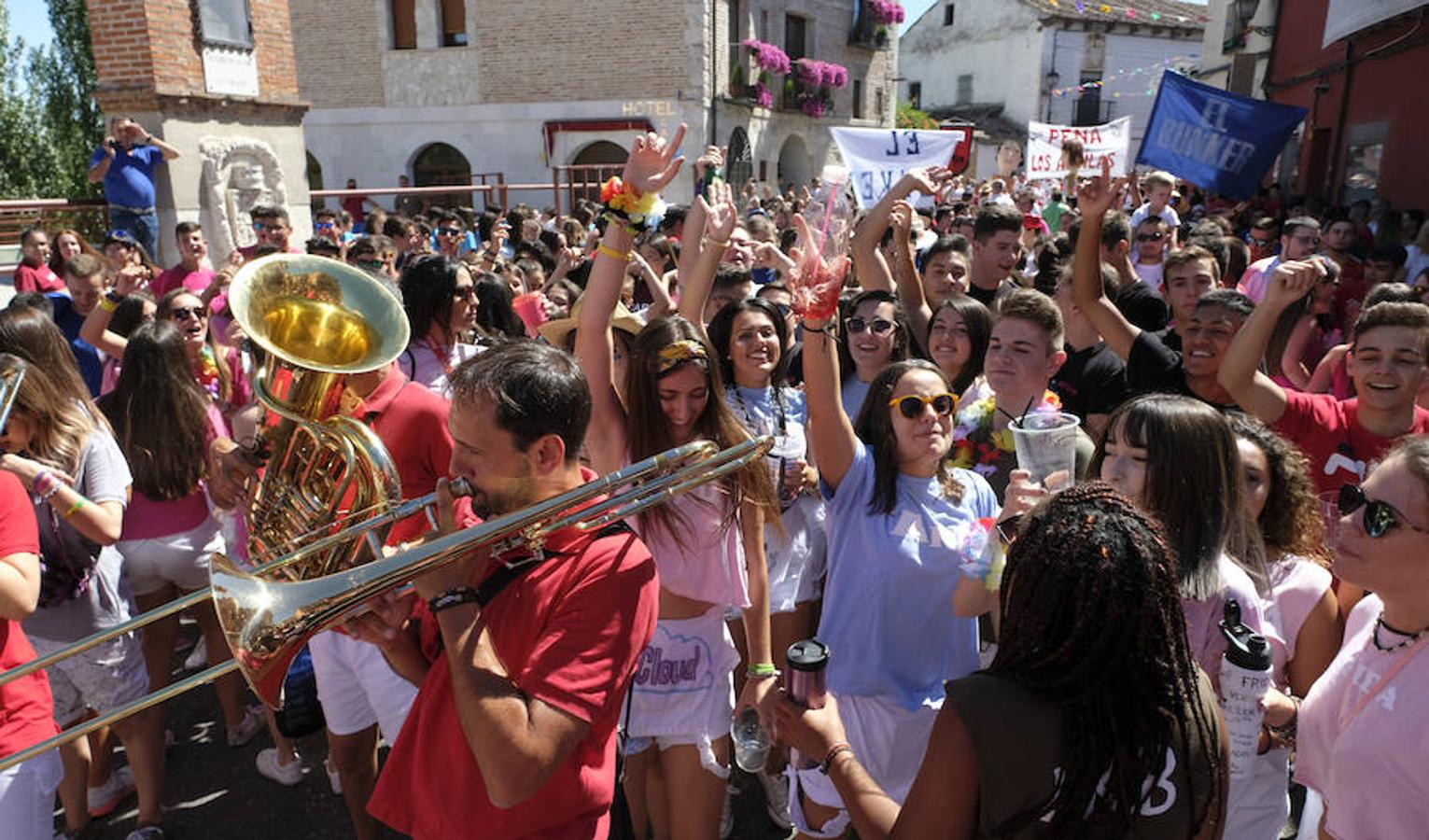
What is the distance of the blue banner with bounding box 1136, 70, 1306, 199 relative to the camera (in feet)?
29.5

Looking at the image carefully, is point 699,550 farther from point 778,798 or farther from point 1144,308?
point 1144,308

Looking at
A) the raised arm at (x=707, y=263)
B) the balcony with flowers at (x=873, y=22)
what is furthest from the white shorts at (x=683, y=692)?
the balcony with flowers at (x=873, y=22)

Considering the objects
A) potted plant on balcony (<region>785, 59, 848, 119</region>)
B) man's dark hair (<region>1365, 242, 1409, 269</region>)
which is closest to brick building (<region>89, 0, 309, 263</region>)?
man's dark hair (<region>1365, 242, 1409, 269</region>)

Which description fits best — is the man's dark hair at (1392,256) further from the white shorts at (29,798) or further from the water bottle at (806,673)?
the white shorts at (29,798)

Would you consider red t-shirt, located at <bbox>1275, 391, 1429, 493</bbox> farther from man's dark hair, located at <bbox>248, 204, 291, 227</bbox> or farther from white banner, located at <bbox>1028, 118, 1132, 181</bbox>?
white banner, located at <bbox>1028, 118, 1132, 181</bbox>

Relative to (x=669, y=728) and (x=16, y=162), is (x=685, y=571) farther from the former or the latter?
(x=16, y=162)

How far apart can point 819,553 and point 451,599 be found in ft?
7.64

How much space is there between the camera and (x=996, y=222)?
5648 millimetres

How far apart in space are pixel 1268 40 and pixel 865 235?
679 inches

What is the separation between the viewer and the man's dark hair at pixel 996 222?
5.62 metres

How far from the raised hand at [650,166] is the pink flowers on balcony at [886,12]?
31872mm

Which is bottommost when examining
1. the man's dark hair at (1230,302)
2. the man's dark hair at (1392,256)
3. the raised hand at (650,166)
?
the man's dark hair at (1392,256)

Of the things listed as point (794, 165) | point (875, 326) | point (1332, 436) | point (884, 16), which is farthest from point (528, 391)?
point (884, 16)

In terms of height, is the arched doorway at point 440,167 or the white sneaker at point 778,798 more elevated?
the arched doorway at point 440,167
